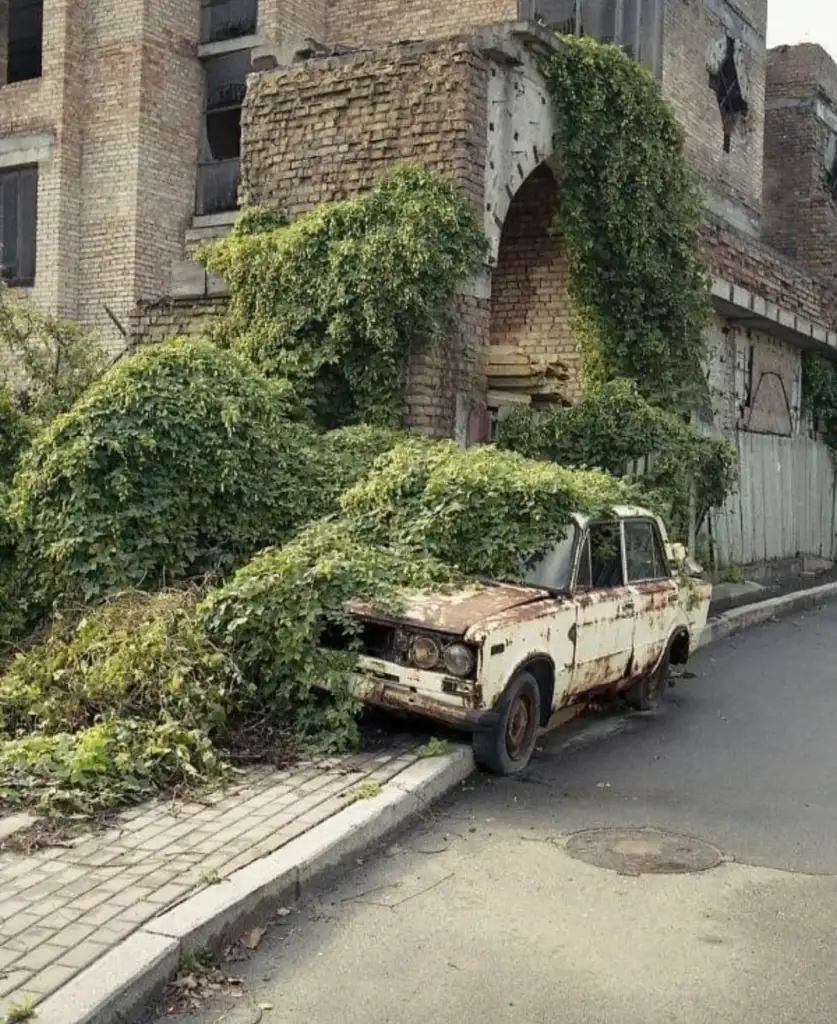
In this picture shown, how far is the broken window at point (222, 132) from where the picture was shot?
23234 millimetres

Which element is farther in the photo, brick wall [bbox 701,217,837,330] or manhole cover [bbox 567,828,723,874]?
brick wall [bbox 701,217,837,330]

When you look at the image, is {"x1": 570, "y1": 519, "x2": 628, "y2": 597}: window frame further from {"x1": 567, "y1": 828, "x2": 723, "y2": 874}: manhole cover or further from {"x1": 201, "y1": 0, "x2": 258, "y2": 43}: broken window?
{"x1": 201, "y1": 0, "x2": 258, "y2": 43}: broken window

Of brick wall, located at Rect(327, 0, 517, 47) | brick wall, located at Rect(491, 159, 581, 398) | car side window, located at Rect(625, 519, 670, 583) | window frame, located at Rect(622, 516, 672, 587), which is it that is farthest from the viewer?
brick wall, located at Rect(327, 0, 517, 47)

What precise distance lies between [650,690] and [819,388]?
560 inches

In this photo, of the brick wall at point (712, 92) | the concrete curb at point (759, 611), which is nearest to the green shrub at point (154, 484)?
the concrete curb at point (759, 611)

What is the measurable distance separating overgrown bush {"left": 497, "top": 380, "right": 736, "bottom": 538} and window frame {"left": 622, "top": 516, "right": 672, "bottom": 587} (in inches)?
140

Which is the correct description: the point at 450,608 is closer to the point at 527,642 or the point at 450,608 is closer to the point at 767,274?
the point at 527,642

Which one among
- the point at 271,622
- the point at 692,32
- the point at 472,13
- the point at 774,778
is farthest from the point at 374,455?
the point at 692,32

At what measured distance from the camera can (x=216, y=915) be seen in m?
4.55

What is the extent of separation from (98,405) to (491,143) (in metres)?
5.83

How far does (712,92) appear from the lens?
844 inches

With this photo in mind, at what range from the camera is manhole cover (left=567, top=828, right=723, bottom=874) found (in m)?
5.72

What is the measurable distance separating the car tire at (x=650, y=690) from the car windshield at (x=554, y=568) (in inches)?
67.3

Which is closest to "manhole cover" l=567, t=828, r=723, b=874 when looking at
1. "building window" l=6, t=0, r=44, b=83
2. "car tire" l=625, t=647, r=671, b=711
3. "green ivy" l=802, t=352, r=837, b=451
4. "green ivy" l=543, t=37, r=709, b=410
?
"car tire" l=625, t=647, r=671, b=711
